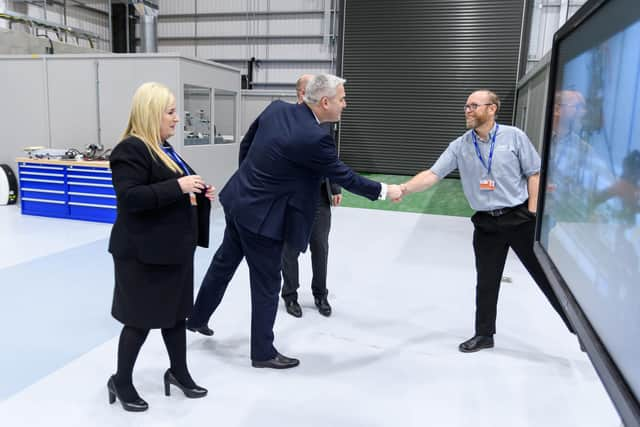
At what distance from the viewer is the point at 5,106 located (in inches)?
256

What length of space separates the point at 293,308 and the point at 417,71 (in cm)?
821

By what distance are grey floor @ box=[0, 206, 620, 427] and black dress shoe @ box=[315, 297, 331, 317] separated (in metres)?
0.06

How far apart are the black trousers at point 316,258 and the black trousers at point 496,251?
97 cm

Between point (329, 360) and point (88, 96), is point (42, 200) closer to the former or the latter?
point (88, 96)

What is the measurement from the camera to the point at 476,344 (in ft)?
9.09

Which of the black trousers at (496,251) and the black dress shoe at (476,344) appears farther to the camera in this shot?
the black dress shoe at (476,344)

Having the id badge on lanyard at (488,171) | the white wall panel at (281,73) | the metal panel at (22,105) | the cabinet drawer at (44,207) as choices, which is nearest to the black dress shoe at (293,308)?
the id badge on lanyard at (488,171)

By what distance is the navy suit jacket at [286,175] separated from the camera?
2232 mm

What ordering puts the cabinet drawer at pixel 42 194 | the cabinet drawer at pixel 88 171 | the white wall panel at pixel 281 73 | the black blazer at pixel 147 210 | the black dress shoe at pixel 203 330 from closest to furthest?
the black blazer at pixel 147 210 → the black dress shoe at pixel 203 330 → the cabinet drawer at pixel 88 171 → the cabinet drawer at pixel 42 194 → the white wall panel at pixel 281 73

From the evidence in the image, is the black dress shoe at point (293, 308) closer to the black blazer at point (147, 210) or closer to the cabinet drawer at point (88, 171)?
the black blazer at point (147, 210)

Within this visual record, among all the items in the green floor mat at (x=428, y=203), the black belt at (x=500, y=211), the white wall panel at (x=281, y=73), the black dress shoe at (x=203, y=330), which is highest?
the white wall panel at (x=281, y=73)

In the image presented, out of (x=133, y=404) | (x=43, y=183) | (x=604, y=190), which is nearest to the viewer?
(x=604, y=190)

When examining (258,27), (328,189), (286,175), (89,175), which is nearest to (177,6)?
(258,27)

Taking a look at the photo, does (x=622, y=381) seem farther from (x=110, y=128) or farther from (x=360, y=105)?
(x=360, y=105)
